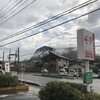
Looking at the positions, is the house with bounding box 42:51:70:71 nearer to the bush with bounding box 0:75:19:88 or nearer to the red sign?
the bush with bounding box 0:75:19:88

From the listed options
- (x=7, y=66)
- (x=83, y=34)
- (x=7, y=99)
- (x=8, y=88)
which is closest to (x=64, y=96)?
(x=83, y=34)

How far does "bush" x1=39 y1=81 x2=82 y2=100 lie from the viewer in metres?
7.45

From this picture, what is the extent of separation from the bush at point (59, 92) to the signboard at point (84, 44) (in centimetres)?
140

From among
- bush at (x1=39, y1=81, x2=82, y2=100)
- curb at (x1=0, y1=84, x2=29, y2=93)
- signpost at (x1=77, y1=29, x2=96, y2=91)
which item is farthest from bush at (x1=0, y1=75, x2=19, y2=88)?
signpost at (x1=77, y1=29, x2=96, y2=91)

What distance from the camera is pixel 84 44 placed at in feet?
26.1

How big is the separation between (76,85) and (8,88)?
8.73m

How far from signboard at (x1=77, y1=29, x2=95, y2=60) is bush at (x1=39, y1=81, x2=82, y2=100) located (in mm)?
1398

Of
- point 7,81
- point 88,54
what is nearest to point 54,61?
point 7,81

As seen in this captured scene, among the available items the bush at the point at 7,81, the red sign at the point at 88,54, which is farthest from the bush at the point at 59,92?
the bush at the point at 7,81

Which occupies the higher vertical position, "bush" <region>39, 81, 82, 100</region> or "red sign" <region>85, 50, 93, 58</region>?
"red sign" <region>85, 50, 93, 58</region>

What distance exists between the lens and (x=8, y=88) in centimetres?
1561

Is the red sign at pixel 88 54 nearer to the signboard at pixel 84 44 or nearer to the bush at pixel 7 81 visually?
the signboard at pixel 84 44

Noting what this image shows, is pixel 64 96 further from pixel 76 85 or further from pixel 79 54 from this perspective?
pixel 79 54

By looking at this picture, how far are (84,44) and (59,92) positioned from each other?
2.23m
